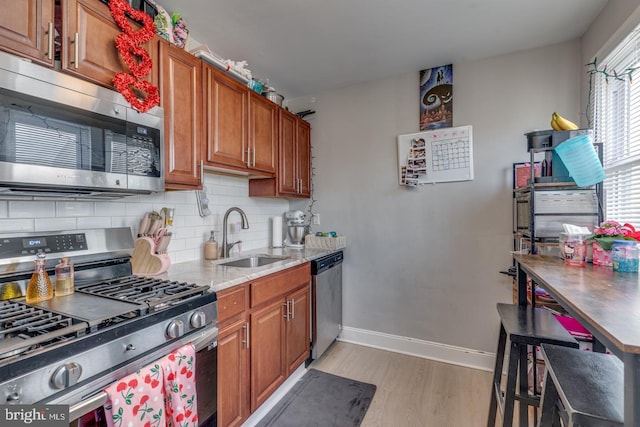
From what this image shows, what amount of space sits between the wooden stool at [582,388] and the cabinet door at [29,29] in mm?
2096

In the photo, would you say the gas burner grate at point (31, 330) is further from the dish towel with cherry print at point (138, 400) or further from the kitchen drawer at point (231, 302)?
the kitchen drawer at point (231, 302)

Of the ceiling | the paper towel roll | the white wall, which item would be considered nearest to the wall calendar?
the white wall

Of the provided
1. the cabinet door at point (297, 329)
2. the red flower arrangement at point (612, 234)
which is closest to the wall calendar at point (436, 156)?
the red flower arrangement at point (612, 234)

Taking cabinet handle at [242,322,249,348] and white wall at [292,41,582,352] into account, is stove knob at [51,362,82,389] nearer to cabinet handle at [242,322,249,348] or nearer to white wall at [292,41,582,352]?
cabinet handle at [242,322,249,348]

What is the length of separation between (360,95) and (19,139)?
254 cm

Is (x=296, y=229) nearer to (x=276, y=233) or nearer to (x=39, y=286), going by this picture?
(x=276, y=233)

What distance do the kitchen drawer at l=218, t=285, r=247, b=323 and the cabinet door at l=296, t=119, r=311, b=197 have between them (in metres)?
1.43

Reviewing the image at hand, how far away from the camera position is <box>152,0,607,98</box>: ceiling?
177 cm

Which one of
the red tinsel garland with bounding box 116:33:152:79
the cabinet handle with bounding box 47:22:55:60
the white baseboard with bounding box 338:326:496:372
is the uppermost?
the red tinsel garland with bounding box 116:33:152:79

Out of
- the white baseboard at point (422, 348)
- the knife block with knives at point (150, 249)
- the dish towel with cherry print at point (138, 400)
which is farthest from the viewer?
the white baseboard at point (422, 348)

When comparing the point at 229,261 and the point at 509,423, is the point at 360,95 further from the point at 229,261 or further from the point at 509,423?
the point at 509,423

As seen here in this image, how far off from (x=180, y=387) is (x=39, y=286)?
27.3 inches

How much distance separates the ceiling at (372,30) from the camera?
177 cm

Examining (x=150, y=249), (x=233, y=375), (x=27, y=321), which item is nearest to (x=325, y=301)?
(x=233, y=375)
